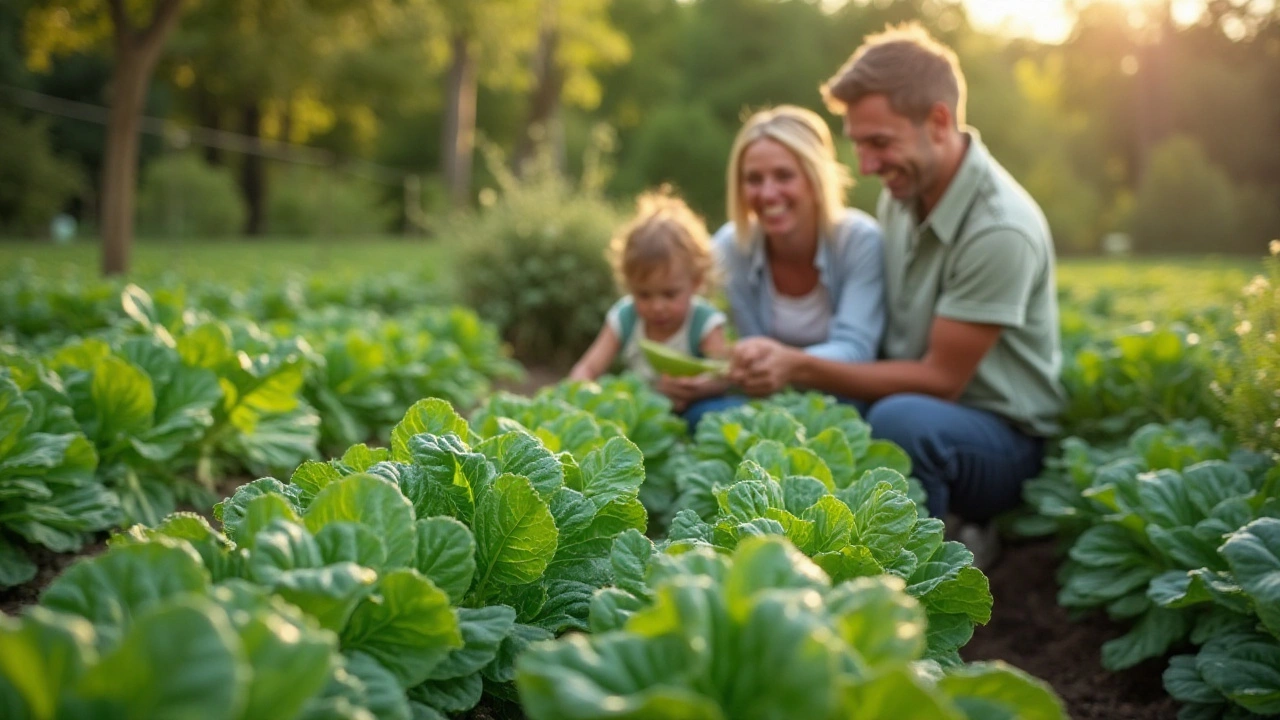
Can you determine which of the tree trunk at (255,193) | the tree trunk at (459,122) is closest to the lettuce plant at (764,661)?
the tree trunk at (459,122)

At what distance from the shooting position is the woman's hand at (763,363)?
3.57 m

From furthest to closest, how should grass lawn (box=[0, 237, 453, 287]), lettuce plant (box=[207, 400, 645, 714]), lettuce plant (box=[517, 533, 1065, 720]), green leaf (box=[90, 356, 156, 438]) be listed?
grass lawn (box=[0, 237, 453, 287])
green leaf (box=[90, 356, 156, 438])
lettuce plant (box=[207, 400, 645, 714])
lettuce plant (box=[517, 533, 1065, 720])

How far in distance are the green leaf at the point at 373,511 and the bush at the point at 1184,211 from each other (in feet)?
117

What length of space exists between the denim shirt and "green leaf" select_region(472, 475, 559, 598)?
87.9 inches

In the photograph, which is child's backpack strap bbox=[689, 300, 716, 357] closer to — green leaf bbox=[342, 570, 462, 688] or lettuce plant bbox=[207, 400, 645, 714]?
lettuce plant bbox=[207, 400, 645, 714]

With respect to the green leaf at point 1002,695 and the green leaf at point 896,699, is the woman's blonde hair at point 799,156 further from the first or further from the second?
the green leaf at point 896,699

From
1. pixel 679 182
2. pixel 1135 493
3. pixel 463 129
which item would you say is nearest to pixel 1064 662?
pixel 1135 493

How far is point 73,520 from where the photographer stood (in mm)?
2520

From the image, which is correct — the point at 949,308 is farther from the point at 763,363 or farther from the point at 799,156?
the point at 799,156

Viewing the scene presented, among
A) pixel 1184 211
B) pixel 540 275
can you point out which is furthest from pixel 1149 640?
pixel 1184 211

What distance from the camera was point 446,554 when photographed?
153cm

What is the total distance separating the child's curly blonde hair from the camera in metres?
4.11

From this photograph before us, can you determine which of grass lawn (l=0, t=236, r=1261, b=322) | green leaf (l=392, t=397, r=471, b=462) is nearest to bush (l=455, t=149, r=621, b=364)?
grass lawn (l=0, t=236, r=1261, b=322)

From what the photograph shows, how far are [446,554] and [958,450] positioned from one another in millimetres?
2348
